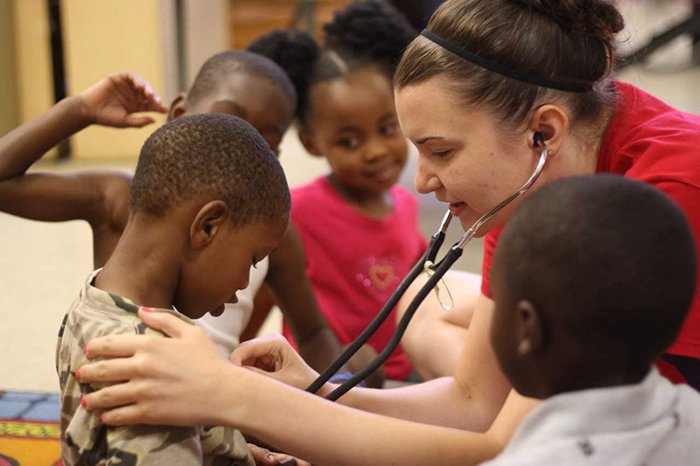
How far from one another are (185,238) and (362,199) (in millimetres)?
1311

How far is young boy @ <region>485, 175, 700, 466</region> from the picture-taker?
2.78 ft

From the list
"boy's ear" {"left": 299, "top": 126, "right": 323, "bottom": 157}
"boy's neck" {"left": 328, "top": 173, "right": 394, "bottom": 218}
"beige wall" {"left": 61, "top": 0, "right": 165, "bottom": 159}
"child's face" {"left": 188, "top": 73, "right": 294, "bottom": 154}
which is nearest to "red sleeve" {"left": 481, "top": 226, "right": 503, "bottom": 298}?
"child's face" {"left": 188, "top": 73, "right": 294, "bottom": 154}

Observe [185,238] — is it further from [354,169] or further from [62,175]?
[354,169]

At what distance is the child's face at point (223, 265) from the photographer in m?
1.09

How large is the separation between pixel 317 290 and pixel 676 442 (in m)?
1.40

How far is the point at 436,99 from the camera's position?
1.30 metres

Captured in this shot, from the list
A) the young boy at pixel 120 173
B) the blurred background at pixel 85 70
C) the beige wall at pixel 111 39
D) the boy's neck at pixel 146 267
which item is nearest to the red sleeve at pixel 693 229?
the boy's neck at pixel 146 267

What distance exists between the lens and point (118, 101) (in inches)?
64.4

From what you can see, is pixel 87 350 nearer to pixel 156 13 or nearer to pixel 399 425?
pixel 399 425

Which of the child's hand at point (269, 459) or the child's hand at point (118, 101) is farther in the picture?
the child's hand at point (118, 101)

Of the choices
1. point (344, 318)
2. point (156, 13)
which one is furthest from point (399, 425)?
point (156, 13)

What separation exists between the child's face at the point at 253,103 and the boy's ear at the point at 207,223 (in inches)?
29.4

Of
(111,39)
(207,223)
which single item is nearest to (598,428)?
(207,223)

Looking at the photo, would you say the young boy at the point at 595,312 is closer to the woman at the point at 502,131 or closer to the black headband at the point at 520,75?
the woman at the point at 502,131
